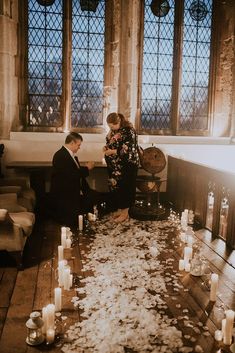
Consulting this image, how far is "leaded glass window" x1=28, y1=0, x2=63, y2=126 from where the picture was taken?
29.4ft

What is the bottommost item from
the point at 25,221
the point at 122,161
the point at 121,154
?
the point at 25,221

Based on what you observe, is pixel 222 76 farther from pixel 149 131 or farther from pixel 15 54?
pixel 15 54

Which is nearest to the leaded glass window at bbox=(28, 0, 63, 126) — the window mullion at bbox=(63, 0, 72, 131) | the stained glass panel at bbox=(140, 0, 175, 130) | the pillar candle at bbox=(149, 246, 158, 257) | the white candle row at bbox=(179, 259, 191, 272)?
the window mullion at bbox=(63, 0, 72, 131)

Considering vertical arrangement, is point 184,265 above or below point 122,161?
below

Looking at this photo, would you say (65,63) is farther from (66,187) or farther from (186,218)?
(186,218)

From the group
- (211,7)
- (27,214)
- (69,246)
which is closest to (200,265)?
(69,246)

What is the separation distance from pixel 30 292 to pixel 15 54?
6.39 meters

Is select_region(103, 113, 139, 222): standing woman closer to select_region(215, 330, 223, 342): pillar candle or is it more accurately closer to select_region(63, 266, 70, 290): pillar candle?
select_region(63, 266, 70, 290): pillar candle

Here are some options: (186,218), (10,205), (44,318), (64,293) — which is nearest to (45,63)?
(10,205)

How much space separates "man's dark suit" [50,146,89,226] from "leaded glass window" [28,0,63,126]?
3.28 metres

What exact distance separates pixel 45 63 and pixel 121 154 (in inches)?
150

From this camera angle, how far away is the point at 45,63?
9.08 m

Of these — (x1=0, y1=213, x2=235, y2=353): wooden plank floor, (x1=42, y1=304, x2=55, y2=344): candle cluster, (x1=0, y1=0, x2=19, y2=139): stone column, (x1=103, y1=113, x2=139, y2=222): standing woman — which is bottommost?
(x1=0, y1=213, x2=235, y2=353): wooden plank floor

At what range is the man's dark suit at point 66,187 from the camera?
6.14 m
